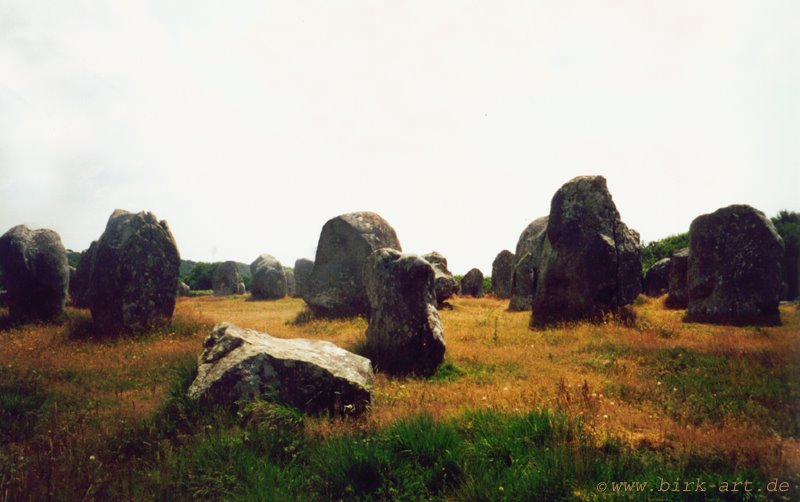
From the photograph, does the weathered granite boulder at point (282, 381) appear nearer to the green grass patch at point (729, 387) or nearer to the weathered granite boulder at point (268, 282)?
the green grass patch at point (729, 387)

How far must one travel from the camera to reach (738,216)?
1540 cm

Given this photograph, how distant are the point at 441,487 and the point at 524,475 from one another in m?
0.86

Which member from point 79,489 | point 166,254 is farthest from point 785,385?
point 166,254

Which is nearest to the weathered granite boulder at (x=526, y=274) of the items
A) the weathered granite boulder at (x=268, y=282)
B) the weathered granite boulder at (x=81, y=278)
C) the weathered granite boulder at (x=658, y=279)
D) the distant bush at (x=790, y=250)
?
the weathered granite boulder at (x=658, y=279)

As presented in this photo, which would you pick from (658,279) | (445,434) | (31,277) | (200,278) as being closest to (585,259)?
(445,434)

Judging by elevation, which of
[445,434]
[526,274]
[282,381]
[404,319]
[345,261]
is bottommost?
[445,434]

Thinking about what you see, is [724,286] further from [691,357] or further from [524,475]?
[524,475]

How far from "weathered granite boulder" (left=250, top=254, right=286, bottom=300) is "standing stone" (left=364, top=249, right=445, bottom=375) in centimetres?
2468

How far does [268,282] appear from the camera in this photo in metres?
33.9

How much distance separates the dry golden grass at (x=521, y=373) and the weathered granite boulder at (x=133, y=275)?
3.65 ft

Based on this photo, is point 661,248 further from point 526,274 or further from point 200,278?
point 200,278

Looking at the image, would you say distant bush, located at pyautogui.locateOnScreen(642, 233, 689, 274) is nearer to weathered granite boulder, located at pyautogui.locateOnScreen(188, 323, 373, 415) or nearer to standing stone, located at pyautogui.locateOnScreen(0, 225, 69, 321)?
weathered granite boulder, located at pyautogui.locateOnScreen(188, 323, 373, 415)

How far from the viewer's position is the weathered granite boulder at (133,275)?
44.9ft

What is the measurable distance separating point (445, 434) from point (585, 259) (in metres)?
11.8
